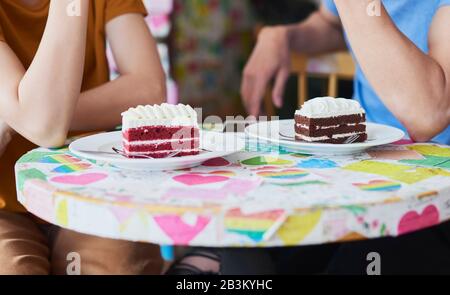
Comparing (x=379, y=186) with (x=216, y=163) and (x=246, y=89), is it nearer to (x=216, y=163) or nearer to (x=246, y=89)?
(x=216, y=163)

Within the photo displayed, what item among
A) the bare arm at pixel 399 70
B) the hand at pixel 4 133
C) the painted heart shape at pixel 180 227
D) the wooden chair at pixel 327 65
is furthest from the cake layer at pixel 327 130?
the wooden chair at pixel 327 65

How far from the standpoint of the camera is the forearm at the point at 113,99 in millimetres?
1472

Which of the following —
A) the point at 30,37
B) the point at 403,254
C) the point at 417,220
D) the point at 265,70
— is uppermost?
the point at 30,37

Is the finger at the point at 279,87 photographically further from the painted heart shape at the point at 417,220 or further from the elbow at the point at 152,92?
the painted heart shape at the point at 417,220

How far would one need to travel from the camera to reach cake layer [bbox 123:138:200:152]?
1152 mm

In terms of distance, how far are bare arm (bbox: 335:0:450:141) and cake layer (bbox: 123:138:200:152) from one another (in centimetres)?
46

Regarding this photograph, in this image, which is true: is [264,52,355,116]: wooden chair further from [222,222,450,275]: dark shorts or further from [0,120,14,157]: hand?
[0,120,14,157]: hand

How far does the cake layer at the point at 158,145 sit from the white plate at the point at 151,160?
0.03 m

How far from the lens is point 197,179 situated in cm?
103

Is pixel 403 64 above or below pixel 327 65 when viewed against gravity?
above

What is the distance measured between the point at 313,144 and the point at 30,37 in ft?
2.92

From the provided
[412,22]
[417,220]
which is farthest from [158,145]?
[412,22]
